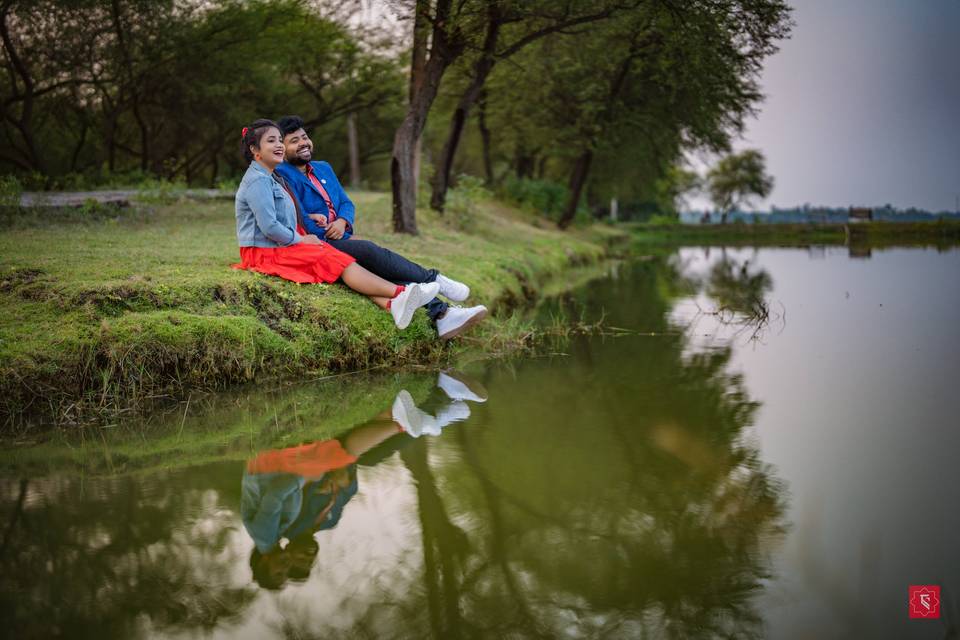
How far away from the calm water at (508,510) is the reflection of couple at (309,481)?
0.02m

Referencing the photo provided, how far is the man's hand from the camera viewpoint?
7.24 meters

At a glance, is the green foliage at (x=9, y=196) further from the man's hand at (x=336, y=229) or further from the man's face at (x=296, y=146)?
the man's hand at (x=336, y=229)

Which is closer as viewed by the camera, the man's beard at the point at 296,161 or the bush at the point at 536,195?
the man's beard at the point at 296,161

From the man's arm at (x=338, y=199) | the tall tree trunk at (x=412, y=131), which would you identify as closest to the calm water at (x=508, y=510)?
the man's arm at (x=338, y=199)

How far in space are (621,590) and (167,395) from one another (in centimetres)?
413

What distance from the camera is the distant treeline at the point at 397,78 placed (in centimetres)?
1344

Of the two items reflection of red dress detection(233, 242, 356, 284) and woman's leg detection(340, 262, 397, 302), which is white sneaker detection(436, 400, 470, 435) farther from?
reflection of red dress detection(233, 242, 356, 284)

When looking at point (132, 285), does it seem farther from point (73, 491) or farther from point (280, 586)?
point (280, 586)

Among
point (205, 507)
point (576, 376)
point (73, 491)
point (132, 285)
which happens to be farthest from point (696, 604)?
point (132, 285)

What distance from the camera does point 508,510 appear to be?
150 inches

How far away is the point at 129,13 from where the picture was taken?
65.2ft

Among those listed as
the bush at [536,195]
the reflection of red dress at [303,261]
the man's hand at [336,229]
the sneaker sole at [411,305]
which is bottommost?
the sneaker sole at [411,305]

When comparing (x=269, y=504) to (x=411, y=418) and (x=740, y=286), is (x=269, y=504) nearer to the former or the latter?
(x=411, y=418)

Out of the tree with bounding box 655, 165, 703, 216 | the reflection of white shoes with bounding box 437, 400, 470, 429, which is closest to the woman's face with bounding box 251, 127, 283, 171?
the reflection of white shoes with bounding box 437, 400, 470, 429
